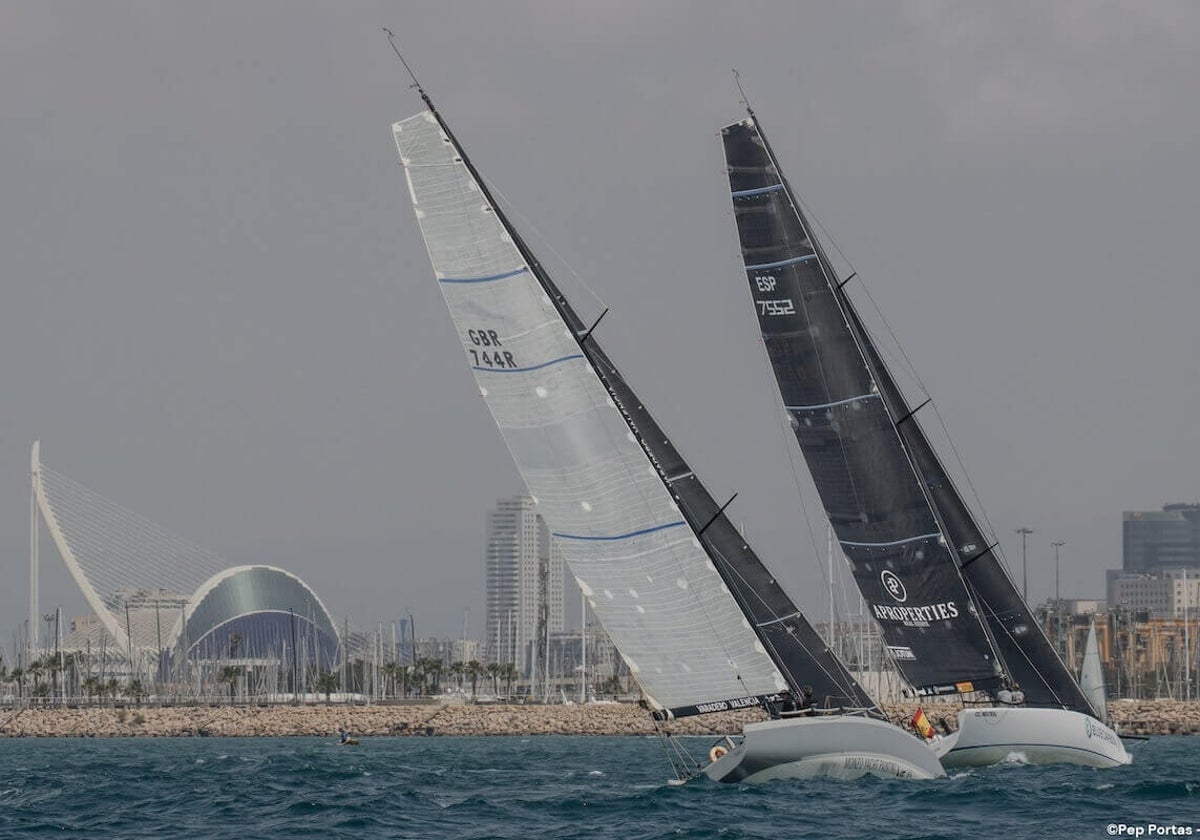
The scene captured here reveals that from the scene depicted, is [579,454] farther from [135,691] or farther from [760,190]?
[135,691]

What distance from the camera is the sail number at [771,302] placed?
3061 centimetres

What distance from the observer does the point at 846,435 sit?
30.4 metres

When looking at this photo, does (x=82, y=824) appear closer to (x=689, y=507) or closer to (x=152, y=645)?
(x=689, y=507)

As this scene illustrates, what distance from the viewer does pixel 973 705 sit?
31469mm

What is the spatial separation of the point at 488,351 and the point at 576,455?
1740 millimetres

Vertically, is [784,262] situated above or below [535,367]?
above

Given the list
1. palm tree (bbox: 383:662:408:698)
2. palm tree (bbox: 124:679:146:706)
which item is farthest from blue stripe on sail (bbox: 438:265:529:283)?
palm tree (bbox: 383:662:408:698)

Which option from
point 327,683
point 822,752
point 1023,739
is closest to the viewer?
point 822,752

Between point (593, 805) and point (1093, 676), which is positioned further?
point (1093, 676)

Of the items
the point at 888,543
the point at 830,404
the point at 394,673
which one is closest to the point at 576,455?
the point at 830,404

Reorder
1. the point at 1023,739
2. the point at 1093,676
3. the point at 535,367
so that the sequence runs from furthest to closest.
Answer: the point at 1093,676, the point at 1023,739, the point at 535,367

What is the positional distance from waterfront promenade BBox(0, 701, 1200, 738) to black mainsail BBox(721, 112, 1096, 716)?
44.5m

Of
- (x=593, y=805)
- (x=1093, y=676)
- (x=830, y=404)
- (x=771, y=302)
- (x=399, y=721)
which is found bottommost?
(x=399, y=721)

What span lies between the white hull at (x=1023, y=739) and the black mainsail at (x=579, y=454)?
5.84m
